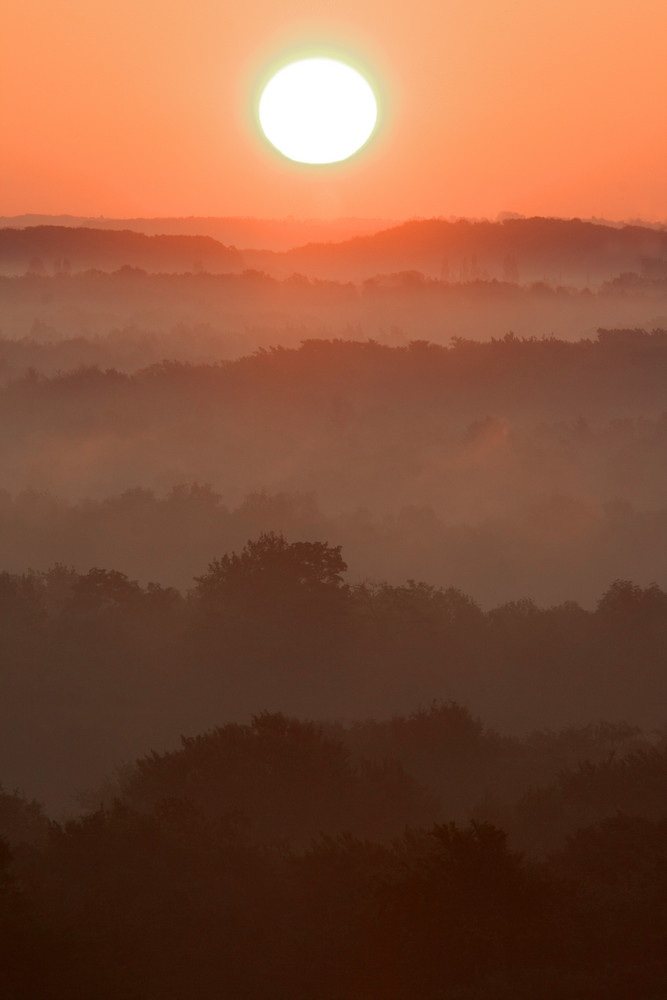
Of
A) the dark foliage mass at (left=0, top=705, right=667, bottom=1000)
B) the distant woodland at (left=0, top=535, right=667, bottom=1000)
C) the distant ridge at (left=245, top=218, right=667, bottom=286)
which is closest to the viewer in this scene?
the dark foliage mass at (left=0, top=705, right=667, bottom=1000)

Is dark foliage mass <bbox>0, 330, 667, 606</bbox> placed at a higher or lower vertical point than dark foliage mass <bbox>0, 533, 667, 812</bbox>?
higher

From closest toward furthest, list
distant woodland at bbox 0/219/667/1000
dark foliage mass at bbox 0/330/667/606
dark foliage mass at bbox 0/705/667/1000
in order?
1. dark foliage mass at bbox 0/705/667/1000
2. distant woodland at bbox 0/219/667/1000
3. dark foliage mass at bbox 0/330/667/606

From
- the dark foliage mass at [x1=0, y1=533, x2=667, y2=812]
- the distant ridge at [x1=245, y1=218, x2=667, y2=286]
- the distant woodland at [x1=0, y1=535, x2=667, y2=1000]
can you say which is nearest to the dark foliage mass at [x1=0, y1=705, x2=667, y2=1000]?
the distant woodland at [x1=0, y1=535, x2=667, y2=1000]

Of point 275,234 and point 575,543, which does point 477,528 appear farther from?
point 275,234

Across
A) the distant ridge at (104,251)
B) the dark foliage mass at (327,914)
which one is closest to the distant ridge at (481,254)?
the distant ridge at (104,251)

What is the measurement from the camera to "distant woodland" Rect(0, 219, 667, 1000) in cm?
1855

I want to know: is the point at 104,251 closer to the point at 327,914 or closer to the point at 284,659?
the point at 284,659

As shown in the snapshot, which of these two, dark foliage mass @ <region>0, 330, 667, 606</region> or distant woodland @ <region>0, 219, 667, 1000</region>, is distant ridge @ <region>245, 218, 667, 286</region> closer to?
distant woodland @ <region>0, 219, 667, 1000</region>

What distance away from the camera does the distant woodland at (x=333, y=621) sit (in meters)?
18.5

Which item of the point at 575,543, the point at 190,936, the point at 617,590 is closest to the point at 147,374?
the point at 575,543

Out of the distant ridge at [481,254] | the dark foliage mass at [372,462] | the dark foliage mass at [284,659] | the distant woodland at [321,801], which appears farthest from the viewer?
the distant ridge at [481,254]

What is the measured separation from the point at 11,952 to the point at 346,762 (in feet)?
42.0

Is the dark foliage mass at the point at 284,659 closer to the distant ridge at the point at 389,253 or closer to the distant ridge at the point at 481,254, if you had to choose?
the distant ridge at the point at 389,253

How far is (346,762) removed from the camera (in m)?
28.6
